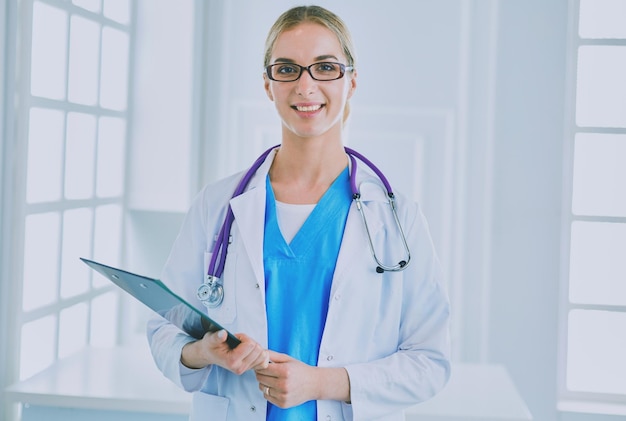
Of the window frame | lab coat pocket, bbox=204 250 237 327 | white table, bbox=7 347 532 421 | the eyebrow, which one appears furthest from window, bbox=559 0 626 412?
the window frame

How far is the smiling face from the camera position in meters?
1.41

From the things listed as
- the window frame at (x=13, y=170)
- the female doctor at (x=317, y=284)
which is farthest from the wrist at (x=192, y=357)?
the window frame at (x=13, y=170)

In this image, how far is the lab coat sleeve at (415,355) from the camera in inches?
54.4

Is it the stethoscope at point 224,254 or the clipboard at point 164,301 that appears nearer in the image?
the clipboard at point 164,301

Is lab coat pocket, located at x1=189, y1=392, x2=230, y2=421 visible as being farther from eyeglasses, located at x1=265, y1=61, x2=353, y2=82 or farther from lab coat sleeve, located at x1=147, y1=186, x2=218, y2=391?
eyeglasses, located at x1=265, y1=61, x2=353, y2=82

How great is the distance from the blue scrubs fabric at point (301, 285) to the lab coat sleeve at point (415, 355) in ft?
0.32

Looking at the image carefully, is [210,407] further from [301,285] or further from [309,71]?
[309,71]

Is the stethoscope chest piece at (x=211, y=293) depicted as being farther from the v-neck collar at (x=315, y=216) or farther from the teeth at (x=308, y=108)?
the teeth at (x=308, y=108)

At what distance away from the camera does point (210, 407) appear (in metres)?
1.44

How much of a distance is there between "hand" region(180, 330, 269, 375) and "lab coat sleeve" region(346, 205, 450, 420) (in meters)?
0.17

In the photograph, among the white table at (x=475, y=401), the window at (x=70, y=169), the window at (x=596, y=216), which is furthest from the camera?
the window at (x=596, y=216)

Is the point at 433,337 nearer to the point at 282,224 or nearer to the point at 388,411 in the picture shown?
the point at 388,411

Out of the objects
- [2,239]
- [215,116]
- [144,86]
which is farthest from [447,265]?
[2,239]

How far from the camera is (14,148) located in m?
2.10
